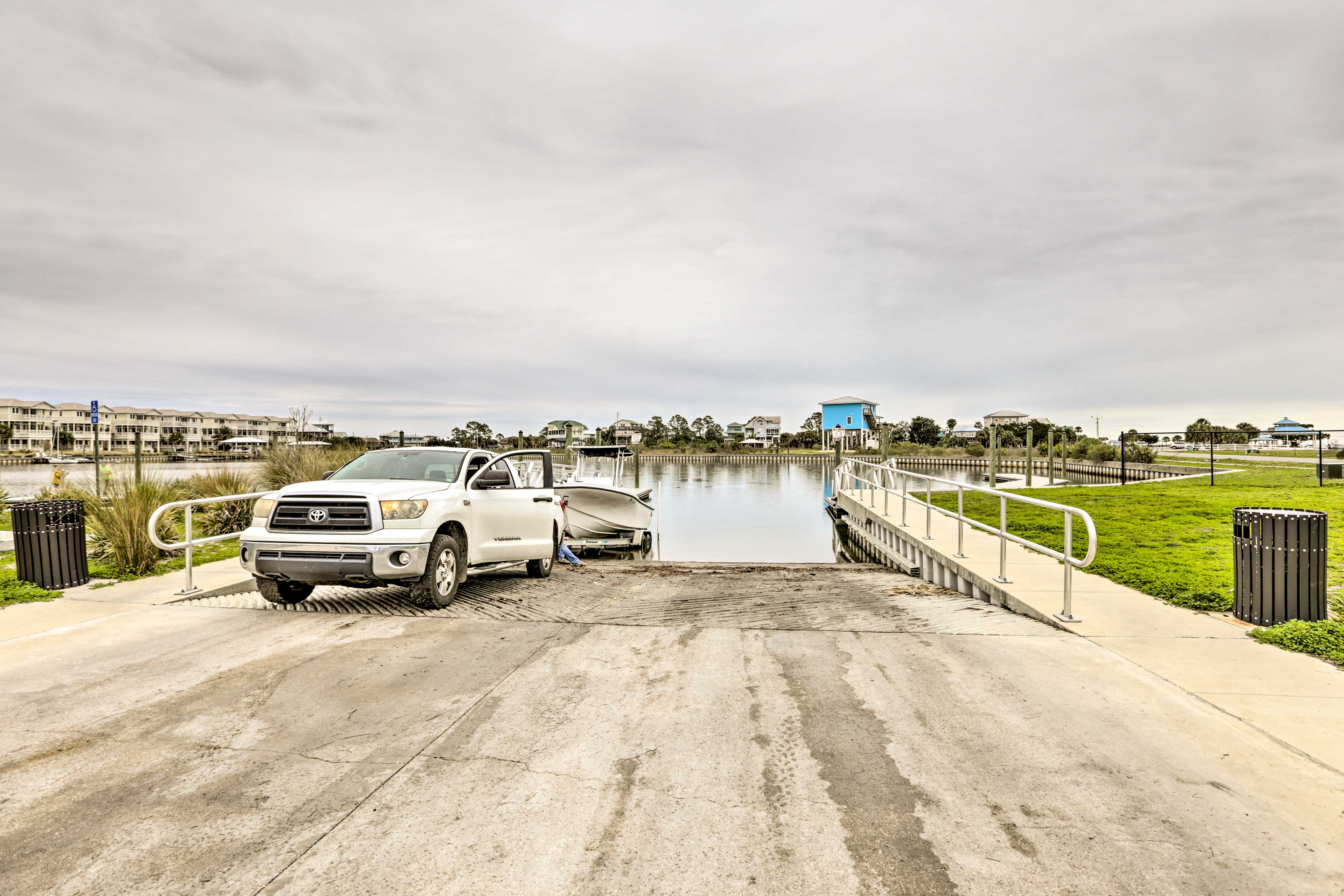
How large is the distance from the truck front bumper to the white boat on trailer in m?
10.4

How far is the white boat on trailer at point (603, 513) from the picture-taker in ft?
58.0

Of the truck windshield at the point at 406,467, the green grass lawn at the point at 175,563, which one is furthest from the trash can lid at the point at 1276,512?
the green grass lawn at the point at 175,563

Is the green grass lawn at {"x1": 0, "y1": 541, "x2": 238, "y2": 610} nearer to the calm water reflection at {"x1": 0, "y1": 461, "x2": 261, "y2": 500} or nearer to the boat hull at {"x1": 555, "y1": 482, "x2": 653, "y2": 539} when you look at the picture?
the calm water reflection at {"x1": 0, "y1": 461, "x2": 261, "y2": 500}

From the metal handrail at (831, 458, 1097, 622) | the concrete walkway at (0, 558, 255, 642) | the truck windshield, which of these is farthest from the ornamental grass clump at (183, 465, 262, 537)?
the metal handrail at (831, 458, 1097, 622)

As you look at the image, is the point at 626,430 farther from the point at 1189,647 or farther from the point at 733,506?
the point at 1189,647

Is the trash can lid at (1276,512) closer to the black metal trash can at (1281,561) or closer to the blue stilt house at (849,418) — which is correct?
the black metal trash can at (1281,561)

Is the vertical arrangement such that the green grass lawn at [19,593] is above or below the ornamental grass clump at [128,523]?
below

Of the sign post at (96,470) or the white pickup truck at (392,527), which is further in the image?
the sign post at (96,470)

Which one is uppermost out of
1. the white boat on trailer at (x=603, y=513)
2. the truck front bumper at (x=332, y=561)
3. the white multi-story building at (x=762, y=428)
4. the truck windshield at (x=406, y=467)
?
the white multi-story building at (x=762, y=428)

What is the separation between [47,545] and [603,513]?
11.7 m

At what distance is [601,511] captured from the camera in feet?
60.2

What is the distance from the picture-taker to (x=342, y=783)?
3.40 m

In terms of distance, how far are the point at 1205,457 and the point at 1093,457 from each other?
780cm

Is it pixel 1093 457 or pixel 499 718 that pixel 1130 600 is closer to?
pixel 499 718
